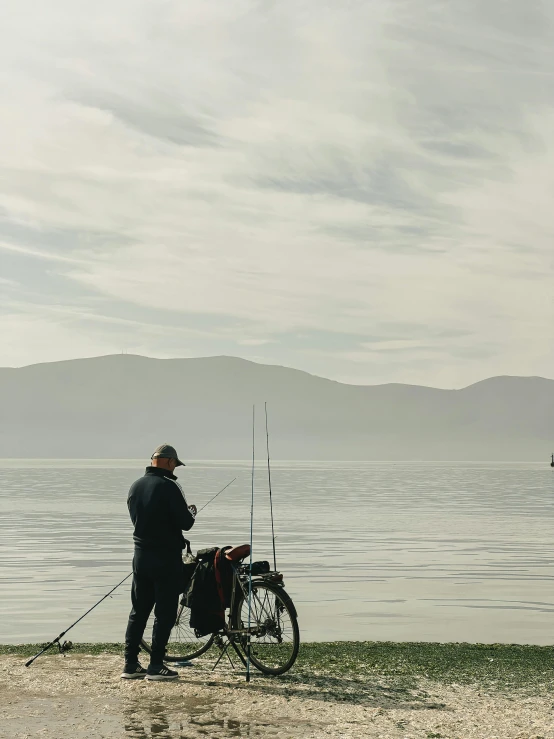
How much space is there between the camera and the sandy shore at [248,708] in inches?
313

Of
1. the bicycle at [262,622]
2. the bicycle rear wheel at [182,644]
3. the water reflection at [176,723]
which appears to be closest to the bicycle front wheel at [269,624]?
the bicycle at [262,622]

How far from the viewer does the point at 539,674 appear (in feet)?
33.5

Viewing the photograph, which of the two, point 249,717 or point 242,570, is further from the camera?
point 242,570

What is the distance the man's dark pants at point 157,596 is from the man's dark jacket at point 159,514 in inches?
3.7

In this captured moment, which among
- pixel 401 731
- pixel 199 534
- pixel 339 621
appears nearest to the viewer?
pixel 401 731

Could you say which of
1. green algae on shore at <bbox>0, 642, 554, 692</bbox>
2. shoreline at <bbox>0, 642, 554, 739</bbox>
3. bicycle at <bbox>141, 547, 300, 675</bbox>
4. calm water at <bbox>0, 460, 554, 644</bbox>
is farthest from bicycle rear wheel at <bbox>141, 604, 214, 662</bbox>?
calm water at <bbox>0, 460, 554, 644</bbox>

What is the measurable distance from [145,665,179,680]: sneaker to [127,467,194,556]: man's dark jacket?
3.47ft

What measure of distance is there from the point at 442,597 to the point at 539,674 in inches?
352

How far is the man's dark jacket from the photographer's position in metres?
9.98

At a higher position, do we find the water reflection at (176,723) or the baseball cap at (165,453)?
the baseball cap at (165,453)

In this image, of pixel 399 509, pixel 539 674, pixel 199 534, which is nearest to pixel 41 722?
pixel 539 674

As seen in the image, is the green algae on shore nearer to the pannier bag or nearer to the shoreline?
the shoreline

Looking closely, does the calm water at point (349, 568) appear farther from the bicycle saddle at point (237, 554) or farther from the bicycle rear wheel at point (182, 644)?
the bicycle saddle at point (237, 554)

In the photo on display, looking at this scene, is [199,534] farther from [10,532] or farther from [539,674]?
[539,674]
